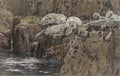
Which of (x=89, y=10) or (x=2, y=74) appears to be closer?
(x=2, y=74)

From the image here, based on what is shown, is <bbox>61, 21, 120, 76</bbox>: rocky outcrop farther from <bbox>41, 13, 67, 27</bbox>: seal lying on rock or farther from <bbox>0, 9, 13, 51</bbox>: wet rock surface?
<bbox>0, 9, 13, 51</bbox>: wet rock surface

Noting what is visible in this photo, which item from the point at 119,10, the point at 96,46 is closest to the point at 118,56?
the point at 96,46

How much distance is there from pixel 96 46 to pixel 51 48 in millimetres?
576

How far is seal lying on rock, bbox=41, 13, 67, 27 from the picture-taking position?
5.63 m

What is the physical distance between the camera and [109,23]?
564cm

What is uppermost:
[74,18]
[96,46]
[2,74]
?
[74,18]

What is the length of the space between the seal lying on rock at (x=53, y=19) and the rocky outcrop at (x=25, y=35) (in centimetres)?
8

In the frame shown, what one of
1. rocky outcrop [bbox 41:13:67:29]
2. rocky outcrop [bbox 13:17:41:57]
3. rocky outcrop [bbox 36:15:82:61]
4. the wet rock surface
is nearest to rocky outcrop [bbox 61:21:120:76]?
rocky outcrop [bbox 36:15:82:61]

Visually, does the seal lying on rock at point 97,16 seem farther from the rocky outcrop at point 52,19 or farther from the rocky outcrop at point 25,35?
the rocky outcrop at point 25,35

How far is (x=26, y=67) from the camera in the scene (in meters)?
5.39

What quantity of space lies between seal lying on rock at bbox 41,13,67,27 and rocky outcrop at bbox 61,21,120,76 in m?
0.28

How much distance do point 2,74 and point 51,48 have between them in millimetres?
707

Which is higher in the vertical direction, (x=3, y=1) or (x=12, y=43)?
(x=3, y=1)

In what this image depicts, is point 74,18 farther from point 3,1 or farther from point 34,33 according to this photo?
point 3,1
